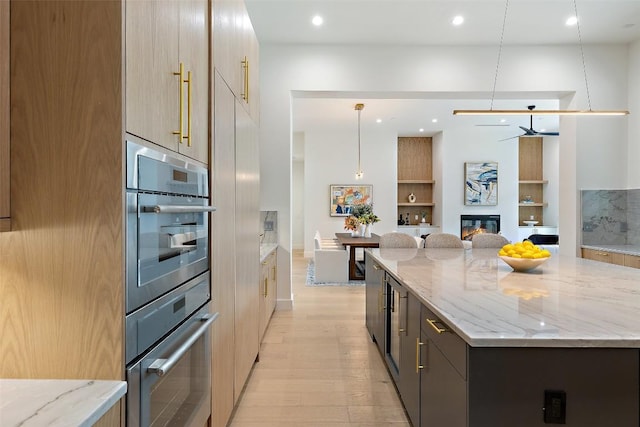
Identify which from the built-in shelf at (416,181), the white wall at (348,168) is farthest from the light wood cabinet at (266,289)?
the built-in shelf at (416,181)

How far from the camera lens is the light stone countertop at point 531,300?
120 centimetres

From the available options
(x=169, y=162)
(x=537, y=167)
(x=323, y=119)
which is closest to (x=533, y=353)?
(x=169, y=162)

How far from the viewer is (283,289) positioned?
15.4 feet

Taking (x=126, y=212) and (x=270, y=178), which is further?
(x=270, y=178)

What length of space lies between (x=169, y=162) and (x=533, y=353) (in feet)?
4.52

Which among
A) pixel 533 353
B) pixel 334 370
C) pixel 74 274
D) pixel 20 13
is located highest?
pixel 20 13

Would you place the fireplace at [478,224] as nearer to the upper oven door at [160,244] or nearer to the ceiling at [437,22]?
the ceiling at [437,22]

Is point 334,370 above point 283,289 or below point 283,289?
below

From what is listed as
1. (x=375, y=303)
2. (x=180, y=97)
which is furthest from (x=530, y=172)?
(x=180, y=97)

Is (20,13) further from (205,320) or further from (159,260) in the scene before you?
(205,320)

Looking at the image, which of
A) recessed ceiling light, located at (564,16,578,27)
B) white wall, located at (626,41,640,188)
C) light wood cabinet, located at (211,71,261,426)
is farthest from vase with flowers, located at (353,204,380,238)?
light wood cabinet, located at (211,71,261,426)

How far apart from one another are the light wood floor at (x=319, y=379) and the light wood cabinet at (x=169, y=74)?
1.68 meters

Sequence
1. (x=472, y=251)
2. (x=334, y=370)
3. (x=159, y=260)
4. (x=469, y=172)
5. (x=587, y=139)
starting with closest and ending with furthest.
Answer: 1. (x=159, y=260)
2. (x=334, y=370)
3. (x=472, y=251)
4. (x=587, y=139)
5. (x=469, y=172)

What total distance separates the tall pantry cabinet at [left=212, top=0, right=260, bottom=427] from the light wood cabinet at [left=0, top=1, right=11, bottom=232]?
889 mm
